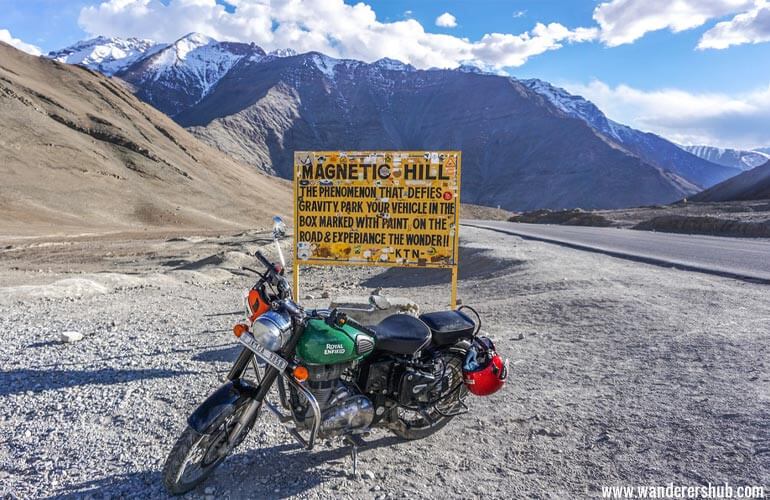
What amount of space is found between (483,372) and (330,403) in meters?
1.30

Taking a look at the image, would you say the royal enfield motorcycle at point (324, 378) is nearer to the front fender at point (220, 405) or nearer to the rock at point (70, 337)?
the front fender at point (220, 405)

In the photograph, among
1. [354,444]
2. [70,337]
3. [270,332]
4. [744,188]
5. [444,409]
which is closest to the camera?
[270,332]

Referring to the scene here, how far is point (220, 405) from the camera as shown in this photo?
10.9 ft

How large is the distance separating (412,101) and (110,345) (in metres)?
180

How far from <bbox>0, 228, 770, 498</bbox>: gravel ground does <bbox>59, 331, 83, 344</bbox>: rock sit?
0.39 ft

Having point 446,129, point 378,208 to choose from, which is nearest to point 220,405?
point 378,208

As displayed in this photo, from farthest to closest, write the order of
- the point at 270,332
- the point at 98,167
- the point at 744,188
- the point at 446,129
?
the point at 446,129 < the point at 744,188 < the point at 98,167 < the point at 270,332

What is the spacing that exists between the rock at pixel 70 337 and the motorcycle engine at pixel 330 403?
4762 millimetres

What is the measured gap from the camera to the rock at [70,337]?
265 inches

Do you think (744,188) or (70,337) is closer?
(70,337)

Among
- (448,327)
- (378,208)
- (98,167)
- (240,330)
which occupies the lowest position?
(448,327)

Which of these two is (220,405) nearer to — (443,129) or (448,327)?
(448,327)

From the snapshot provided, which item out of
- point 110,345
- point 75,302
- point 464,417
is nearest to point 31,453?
point 110,345

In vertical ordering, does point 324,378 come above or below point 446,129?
below
